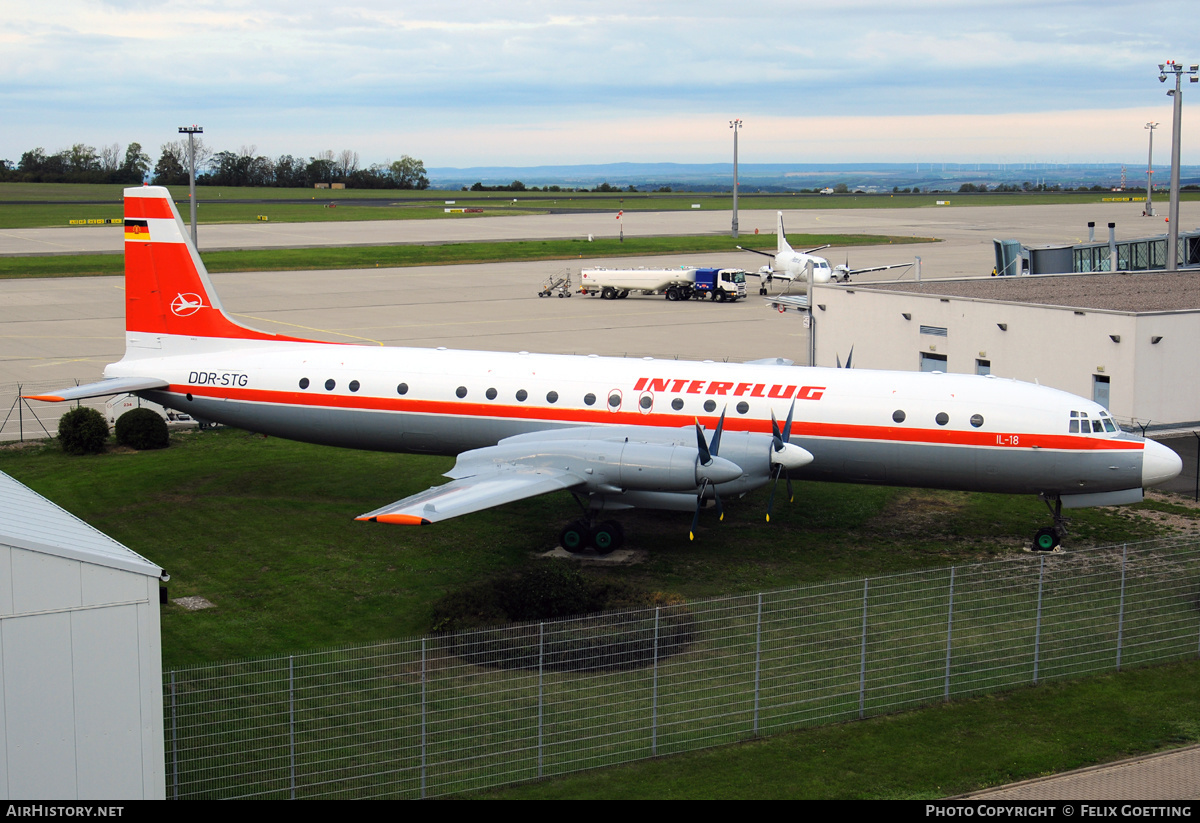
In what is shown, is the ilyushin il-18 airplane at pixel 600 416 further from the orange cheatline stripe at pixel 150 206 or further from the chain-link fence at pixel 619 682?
the chain-link fence at pixel 619 682

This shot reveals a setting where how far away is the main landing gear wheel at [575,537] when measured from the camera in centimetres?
2544

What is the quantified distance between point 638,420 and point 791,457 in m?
4.38

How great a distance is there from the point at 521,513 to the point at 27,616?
17.1 meters

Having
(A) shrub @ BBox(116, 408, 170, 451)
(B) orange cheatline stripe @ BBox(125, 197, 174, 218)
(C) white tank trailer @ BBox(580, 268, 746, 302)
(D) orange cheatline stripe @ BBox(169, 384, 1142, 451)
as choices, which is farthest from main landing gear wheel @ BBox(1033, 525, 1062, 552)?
(C) white tank trailer @ BBox(580, 268, 746, 302)

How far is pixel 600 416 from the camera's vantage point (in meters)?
26.9

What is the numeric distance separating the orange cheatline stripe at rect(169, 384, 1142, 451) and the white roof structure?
12.6m

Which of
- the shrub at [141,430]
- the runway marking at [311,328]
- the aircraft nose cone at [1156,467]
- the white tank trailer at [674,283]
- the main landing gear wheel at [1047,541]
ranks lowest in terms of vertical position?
the main landing gear wheel at [1047,541]

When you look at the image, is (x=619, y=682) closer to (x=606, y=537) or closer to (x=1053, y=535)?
(x=606, y=537)

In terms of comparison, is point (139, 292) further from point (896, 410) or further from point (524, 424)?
point (896, 410)

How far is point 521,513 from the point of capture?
28984mm

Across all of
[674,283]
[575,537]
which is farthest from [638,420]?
[674,283]

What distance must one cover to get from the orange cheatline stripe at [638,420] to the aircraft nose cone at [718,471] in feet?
11.1

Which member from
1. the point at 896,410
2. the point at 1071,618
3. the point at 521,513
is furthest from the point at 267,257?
the point at 1071,618

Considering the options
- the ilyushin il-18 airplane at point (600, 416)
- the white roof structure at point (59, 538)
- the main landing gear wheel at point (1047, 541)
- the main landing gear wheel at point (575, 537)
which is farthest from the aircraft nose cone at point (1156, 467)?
the white roof structure at point (59, 538)
